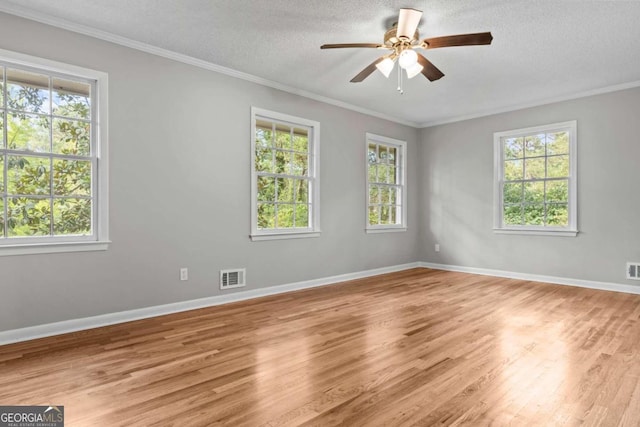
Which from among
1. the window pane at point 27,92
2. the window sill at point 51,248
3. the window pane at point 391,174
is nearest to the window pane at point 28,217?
the window sill at point 51,248

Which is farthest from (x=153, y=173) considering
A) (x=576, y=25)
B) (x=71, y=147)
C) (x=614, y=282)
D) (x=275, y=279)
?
(x=614, y=282)

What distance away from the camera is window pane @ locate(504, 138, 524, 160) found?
5941 millimetres

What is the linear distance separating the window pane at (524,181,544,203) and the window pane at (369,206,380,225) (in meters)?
2.33

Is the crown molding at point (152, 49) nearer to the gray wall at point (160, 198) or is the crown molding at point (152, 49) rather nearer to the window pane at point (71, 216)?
the gray wall at point (160, 198)

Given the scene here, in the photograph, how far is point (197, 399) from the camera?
6.82ft

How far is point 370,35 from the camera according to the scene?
139 inches

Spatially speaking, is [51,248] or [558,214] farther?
[558,214]

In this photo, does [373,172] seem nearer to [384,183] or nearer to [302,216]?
[384,183]

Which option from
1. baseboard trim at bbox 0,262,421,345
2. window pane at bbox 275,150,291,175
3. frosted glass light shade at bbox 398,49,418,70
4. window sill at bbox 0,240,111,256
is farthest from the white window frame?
frosted glass light shade at bbox 398,49,418,70

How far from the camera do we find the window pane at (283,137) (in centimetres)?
499

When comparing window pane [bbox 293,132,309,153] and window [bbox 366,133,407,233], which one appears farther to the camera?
window [bbox 366,133,407,233]

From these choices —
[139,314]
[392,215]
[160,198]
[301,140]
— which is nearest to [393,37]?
[301,140]

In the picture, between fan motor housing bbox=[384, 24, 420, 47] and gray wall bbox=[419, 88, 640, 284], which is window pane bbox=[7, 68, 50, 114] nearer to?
fan motor housing bbox=[384, 24, 420, 47]

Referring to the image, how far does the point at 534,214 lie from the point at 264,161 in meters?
4.25
